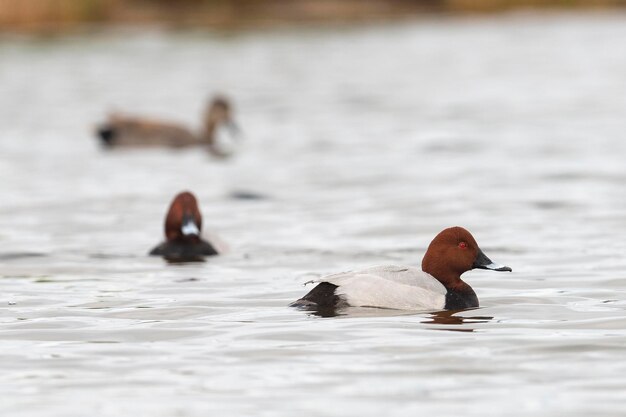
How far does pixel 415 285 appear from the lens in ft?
31.2

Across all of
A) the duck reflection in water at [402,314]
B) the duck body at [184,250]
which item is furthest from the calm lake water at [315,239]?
the duck body at [184,250]

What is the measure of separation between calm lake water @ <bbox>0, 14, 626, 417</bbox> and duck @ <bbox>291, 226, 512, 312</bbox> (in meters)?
0.11

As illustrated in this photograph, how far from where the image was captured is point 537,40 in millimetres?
43875

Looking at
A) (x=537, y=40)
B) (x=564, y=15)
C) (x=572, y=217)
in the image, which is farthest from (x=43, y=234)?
(x=564, y=15)

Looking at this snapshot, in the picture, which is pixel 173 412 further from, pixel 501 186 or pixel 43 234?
pixel 501 186

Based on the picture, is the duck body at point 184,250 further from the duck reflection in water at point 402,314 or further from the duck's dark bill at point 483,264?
the duck's dark bill at point 483,264

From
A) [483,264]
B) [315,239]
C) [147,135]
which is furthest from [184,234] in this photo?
[147,135]

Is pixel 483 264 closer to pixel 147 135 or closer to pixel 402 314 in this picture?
pixel 402 314

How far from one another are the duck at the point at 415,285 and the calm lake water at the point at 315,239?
0.11 meters

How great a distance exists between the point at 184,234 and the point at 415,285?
11.0 feet

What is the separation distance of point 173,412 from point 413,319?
2506 millimetres

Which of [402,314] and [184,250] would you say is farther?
[184,250]

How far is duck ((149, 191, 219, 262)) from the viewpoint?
40.7 ft

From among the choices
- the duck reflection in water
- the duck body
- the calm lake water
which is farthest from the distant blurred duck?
the duck reflection in water
